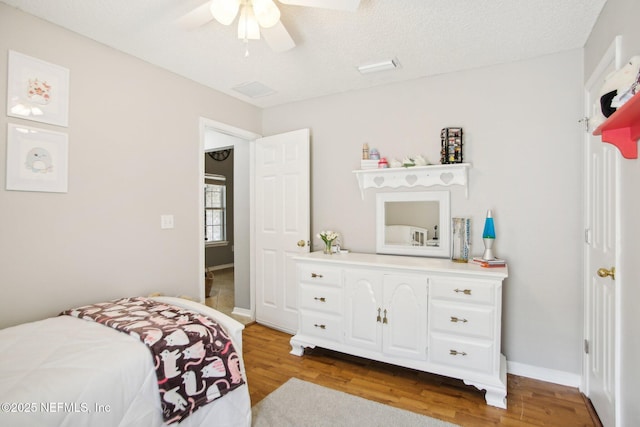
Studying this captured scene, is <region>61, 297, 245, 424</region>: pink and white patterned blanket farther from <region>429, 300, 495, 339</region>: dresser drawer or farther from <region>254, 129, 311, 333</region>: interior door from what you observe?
<region>254, 129, 311, 333</region>: interior door

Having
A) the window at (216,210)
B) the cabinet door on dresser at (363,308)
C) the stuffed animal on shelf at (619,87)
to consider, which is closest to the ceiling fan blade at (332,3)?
the stuffed animal on shelf at (619,87)

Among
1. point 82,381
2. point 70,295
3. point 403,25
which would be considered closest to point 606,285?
point 403,25

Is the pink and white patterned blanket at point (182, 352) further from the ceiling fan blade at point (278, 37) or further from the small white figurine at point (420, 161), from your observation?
the small white figurine at point (420, 161)

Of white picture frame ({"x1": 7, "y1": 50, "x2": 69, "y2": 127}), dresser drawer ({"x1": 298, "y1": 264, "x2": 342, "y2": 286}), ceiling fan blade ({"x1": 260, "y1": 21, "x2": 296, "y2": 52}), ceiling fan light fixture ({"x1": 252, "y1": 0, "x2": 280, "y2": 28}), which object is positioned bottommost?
dresser drawer ({"x1": 298, "y1": 264, "x2": 342, "y2": 286})

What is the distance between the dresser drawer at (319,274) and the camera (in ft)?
9.00

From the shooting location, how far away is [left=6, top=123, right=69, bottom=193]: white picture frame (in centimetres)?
191

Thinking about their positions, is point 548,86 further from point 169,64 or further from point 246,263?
point 246,263

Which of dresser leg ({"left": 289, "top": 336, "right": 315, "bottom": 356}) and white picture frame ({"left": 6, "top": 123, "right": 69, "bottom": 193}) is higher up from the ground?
white picture frame ({"left": 6, "top": 123, "right": 69, "bottom": 193})

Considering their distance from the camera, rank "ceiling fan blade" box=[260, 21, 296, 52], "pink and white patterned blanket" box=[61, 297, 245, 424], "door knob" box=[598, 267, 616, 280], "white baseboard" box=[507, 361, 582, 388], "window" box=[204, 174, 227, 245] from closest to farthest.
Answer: "pink and white patterned blanket" box=[61, 297, 245, 424], "door knob" box=[598, 267, 616, 280], "ceiling fan blade" box=[260, 21, 296, 52], "white baseboard" box=[507, 361, 582, 388], "window" box=[204, 174, 227, 245]

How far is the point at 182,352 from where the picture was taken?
159 centimetres

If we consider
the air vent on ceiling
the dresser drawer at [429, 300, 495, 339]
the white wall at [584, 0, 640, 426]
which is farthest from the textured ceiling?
the dresser drawer at [429, 300, 495, 339]

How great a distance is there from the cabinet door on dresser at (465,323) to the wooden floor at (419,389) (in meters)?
0.24

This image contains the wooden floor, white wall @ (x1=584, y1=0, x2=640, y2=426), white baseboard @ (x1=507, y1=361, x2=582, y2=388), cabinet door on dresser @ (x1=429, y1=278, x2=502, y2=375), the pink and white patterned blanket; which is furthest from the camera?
white baseboard @ (x1=507, y1=361, x2=582, y2=388)

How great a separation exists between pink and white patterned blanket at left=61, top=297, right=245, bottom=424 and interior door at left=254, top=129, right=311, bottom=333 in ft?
5.19
